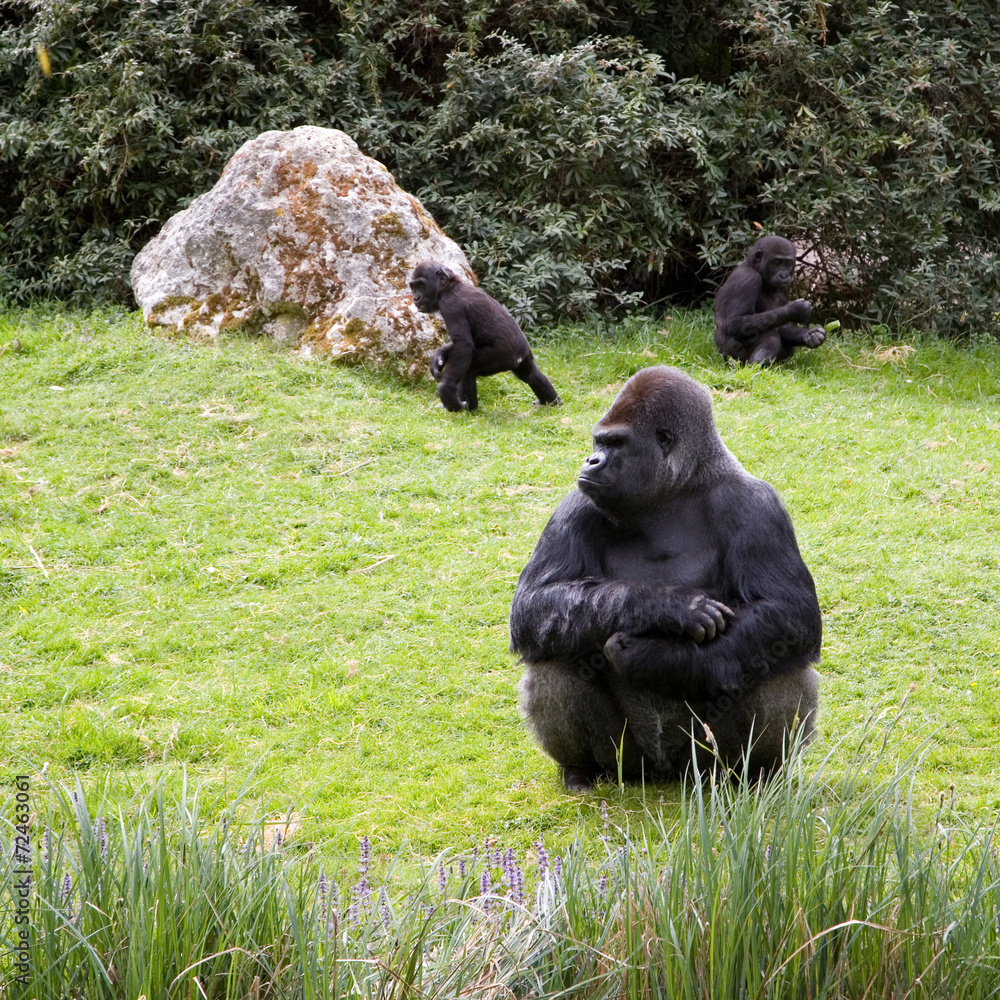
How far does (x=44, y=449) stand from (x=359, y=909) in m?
5.45

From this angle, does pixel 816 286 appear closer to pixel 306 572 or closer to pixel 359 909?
pixel 306 572

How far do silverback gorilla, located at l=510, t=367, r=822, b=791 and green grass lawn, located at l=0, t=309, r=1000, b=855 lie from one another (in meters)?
0.34

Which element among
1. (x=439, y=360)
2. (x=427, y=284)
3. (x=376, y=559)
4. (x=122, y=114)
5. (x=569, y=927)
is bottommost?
(x=376, y=559)

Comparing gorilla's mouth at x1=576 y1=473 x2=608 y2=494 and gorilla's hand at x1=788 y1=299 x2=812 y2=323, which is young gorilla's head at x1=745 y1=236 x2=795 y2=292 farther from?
gorilla's mouth at x1=576 y1=473 x2=608 y2=494

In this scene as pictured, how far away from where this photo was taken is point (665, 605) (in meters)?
3.53

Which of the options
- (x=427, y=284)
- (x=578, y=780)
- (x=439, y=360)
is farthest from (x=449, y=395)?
(x=578, y=780)

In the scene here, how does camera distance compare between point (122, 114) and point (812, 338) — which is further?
point (122, 114)

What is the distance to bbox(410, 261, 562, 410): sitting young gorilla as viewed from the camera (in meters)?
8.12

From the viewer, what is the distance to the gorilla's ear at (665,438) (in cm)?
370

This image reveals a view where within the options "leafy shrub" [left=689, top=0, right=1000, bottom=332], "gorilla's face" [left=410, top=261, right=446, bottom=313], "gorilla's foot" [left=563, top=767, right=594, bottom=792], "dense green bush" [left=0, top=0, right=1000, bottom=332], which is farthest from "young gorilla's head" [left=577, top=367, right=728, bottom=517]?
"leafy shrub" [left=689, top=0, right=1000, bottom=332]

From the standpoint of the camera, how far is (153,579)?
586 cm

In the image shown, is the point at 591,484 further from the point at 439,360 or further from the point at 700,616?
the point at 439,360

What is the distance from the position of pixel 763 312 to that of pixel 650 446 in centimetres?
615

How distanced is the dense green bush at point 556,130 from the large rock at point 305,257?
143 cm
